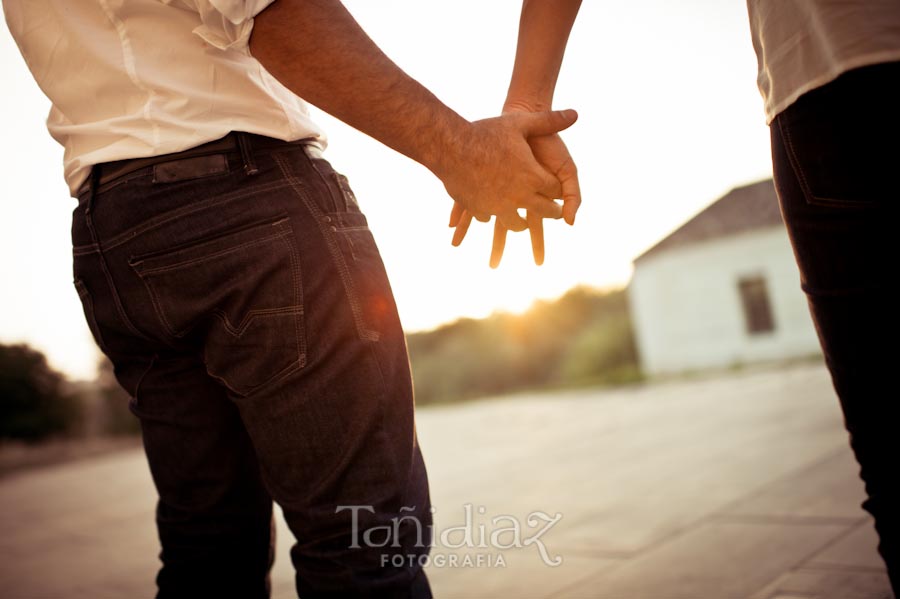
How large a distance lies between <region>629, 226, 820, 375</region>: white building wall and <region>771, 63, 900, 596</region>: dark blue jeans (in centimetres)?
1476

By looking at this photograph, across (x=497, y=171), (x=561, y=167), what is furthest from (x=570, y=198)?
(x=497, y=171)

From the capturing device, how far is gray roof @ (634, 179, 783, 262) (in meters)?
13.8

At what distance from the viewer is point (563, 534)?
89.6 inches

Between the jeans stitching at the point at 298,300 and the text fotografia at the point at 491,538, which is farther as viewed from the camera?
the text fotografia at the point at 491,538

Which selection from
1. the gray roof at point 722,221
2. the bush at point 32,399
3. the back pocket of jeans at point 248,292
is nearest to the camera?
the back pocket of jeans at point 248,292

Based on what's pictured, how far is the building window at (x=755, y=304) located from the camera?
603 inches

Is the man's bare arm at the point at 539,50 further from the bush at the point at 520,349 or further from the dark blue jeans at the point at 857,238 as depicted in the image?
the bush at the point at 520,349

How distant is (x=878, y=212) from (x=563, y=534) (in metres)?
1.76

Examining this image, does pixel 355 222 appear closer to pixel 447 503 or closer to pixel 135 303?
pixel 135 303

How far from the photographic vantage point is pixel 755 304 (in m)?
15.5

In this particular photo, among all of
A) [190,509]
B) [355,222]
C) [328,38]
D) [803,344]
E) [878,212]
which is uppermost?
[328,38]

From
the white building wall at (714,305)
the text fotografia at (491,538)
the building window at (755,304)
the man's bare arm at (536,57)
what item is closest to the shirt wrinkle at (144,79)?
the man's bare arm at (536,57)

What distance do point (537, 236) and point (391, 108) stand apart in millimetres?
341

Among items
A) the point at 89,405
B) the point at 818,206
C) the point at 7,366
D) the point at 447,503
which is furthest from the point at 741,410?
the point at 7,366
